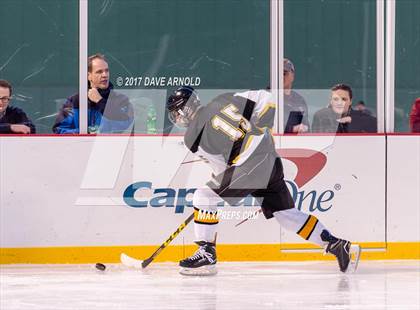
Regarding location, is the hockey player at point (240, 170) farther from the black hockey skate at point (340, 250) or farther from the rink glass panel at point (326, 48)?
the rink glass panel at point (326, 48)

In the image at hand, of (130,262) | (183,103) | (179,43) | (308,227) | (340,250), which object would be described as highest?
(179,43)

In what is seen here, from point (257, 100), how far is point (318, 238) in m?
0.80

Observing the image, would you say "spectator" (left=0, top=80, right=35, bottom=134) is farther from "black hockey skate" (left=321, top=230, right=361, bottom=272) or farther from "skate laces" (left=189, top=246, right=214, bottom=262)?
"black hockey skate" (left=321, top=230, right=361, bottom=272)

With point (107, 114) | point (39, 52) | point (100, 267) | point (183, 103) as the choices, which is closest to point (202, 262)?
point (100, 267)

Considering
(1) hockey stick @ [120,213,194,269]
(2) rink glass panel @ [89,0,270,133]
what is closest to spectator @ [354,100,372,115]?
(2) rink glass panel @ [89,0,270,133]

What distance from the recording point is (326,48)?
6508 millimetres

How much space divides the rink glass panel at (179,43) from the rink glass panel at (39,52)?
0.45 feet

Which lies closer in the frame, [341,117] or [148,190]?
[148,190]

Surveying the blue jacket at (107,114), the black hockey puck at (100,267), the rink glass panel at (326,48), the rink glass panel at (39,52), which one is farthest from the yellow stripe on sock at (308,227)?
the rink glass panel at (39,52)

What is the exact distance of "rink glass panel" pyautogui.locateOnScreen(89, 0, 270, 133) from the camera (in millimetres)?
6359

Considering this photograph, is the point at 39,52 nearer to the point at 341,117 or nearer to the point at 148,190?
the point at 148,190

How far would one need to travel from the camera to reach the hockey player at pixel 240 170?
6.04m

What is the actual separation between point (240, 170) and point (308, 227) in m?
0.47

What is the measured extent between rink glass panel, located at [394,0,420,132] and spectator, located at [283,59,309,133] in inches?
21.8
